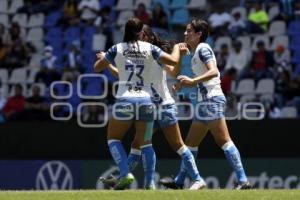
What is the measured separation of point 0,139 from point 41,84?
9.23 ft

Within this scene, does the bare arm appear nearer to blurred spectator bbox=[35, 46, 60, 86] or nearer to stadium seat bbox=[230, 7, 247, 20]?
blurred spectator bbox=[35, 46, 60, 86]

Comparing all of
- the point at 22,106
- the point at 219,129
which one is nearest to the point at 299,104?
the point at 22,106

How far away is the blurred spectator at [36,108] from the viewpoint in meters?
20.0

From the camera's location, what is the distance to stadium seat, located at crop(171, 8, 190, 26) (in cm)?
2370

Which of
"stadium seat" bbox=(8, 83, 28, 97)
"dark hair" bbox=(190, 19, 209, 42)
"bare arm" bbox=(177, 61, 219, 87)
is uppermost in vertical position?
"dark hair" bbox=(190, 19, 209, 42)

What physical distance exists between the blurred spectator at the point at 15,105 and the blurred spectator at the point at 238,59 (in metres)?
4.34

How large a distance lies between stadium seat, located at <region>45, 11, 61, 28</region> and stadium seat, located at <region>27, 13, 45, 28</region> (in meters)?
0.13

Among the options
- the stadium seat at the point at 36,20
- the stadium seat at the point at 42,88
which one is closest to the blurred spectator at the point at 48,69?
the stadium seat at the point at 42,88

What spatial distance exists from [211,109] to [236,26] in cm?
994

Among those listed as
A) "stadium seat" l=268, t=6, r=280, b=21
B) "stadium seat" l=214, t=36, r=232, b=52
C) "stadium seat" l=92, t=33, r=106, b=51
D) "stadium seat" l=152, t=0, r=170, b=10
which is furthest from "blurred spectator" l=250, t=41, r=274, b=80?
"stadium seat" l=92, t=33, r=106, b=51

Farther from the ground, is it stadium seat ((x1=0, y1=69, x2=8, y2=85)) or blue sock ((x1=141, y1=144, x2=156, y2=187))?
stadium seat ((x1=0, y1=69, x2=8, y2=85))

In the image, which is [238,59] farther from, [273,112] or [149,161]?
[149,161]

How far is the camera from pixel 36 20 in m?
24.9

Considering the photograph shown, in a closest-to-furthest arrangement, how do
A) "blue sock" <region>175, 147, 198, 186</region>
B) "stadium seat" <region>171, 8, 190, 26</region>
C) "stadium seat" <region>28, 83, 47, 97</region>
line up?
"blue sock" <region>175, 147, 198, 186</region>, "stadium seat" <region>28, 83, 47, 97</region>, "stadium seat" <region>171, 8, 190, 26</region>
